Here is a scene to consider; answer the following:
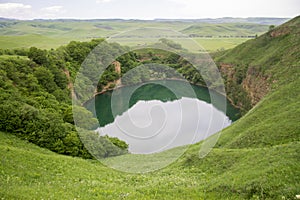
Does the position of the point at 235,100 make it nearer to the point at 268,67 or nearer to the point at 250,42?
the point at 268,67

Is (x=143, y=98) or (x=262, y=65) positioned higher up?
(x=262, y=65)

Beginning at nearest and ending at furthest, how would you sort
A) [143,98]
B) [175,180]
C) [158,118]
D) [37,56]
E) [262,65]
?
[175,180]
[158,118]
[37,56]
[262,65]
[143,98]

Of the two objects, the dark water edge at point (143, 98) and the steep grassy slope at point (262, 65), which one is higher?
the steep grassy slope at point (262, 65)

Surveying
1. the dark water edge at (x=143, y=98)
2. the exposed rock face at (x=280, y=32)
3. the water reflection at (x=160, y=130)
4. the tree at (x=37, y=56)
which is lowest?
the dark water edge at (x=143, y=98)

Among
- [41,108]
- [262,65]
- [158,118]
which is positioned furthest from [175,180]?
[262,65]

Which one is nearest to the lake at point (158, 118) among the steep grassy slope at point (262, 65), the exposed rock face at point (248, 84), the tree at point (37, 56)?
the exposed rock face at point (248, 84)

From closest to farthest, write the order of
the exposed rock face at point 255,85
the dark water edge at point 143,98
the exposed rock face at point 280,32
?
the exposed rock face at point 255,85 < the dark water edge at point 143,98 < the exposed rock face at point 280,32

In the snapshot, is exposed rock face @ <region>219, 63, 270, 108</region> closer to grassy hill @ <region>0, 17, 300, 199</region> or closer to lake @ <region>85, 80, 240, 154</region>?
lake @ <region>85, 80, 240, 154</region>

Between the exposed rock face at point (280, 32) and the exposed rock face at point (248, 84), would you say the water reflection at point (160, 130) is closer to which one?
the exposed rock face at point (248, 84)

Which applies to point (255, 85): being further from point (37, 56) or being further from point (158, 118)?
point (37, 56)

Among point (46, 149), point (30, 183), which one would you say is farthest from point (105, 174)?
point (46, 149)
